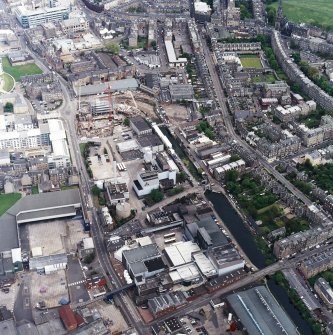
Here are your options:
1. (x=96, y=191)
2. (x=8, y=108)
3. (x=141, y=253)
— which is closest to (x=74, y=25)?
(x=8, y=108)

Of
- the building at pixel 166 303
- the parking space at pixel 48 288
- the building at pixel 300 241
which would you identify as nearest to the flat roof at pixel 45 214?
the parking space at pixel 48 288

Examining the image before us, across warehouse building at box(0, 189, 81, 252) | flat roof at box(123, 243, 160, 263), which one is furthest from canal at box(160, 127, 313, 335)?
warehouse building at box(0, 189, 81, 252)

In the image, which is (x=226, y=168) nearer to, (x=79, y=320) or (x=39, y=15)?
(x=79, y=320)

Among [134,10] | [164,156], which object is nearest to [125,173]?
[164,156]

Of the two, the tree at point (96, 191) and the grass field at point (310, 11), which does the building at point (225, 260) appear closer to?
the tree at point (96, 191)

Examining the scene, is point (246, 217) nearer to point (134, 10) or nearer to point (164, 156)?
point (164, 156)
